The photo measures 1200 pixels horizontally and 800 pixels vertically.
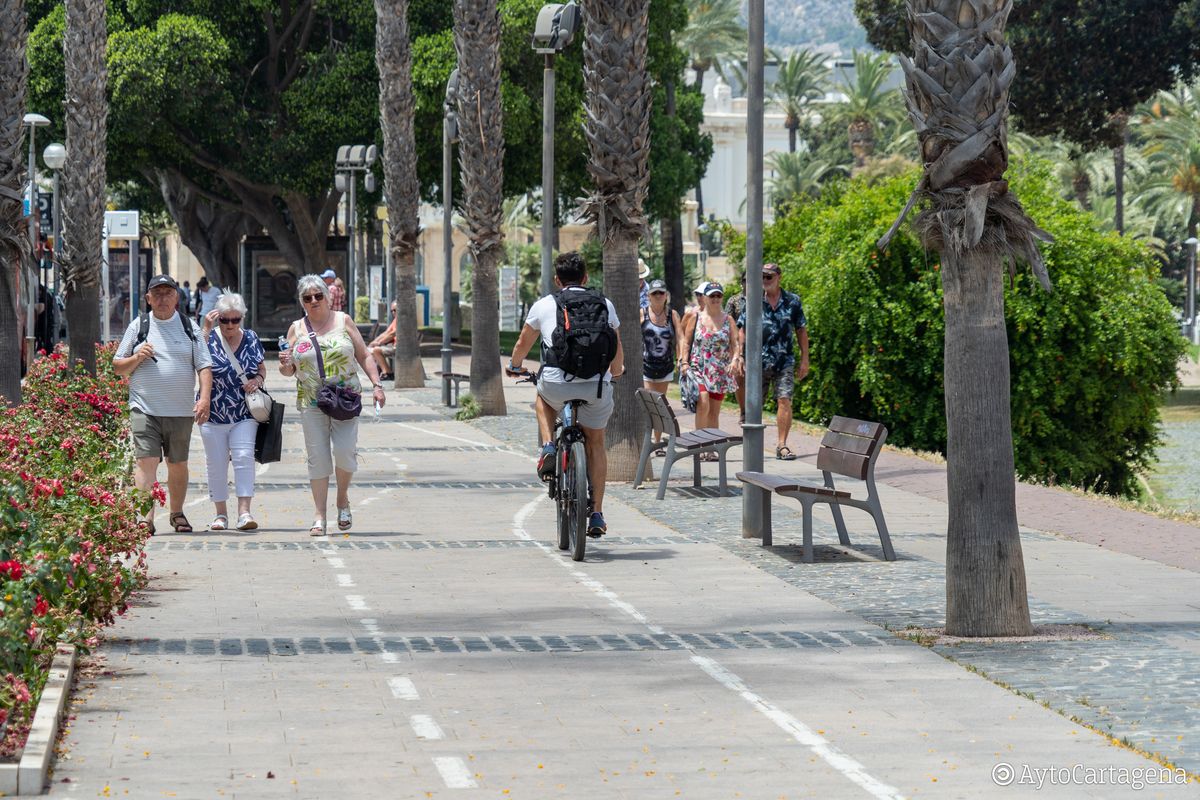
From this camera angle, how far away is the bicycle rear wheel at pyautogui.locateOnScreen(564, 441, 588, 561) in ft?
37.6

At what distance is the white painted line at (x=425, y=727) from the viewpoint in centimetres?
683

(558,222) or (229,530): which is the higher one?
(558,222)

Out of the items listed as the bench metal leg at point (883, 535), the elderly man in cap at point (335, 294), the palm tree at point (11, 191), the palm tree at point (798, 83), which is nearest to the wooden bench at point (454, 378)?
the elderly man in cap at point (335, 294)

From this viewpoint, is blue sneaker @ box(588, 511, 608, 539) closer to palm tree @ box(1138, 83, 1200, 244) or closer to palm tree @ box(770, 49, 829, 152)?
palm tree @ box(1138, 83, 1200, 244)

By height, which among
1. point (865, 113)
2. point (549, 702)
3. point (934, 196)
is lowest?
point (549, 702)

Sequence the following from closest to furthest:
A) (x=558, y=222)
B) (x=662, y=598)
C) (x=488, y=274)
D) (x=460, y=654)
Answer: (x=460, y=654) → (x=662, y=598) → (x=488, y=274) → (x=558, y=222)

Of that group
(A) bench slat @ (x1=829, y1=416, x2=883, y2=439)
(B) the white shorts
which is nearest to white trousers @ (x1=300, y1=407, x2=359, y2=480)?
(B) the white shorts

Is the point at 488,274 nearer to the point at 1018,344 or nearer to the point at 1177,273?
the point at 1018,344

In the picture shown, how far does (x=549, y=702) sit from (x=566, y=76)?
38.3 meters

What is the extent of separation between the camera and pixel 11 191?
14680mm

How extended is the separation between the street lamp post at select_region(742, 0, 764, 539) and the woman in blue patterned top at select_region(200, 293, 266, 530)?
3.31m

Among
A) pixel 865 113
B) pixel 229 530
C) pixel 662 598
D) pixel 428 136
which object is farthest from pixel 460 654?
pixel 865 113

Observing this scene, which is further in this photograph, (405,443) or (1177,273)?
(1177,273)

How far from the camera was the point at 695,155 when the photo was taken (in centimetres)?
5550
